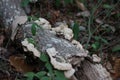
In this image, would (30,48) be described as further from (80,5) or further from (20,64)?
(80,5)

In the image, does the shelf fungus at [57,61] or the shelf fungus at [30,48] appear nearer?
the shelf fungus at [57,61]

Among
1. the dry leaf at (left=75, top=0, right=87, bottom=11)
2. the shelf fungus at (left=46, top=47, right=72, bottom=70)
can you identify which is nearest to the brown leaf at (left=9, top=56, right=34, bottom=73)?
the shelf fungus at (left=46, top=47, right=72, bottom=70)

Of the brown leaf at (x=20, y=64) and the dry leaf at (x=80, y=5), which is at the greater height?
the dry leaf at (x=80, y=5)

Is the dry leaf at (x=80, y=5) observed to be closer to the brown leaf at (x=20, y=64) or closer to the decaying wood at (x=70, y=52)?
the decaying wood at (x=70, y=52)

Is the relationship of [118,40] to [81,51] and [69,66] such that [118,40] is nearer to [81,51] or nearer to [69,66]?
[81,51]

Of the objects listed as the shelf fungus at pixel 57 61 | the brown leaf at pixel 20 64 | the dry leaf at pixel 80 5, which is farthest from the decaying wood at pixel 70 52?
the dry leaf at pixel 80 5

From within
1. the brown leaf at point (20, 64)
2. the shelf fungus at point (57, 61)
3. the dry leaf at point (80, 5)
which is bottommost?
the brown leaf at point (20, 64)

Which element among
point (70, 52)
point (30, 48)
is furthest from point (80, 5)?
point (30, 48)

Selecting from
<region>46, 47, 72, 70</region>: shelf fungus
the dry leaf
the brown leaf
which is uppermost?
the dry leaf

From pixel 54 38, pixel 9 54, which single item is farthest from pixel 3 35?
pixel 54 38

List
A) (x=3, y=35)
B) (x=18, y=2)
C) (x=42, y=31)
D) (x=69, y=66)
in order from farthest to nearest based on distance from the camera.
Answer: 1. (x=18, y=2)
2. (x=3, y=35)
3. (x=42, y=31)
4. (x=69, y=66)

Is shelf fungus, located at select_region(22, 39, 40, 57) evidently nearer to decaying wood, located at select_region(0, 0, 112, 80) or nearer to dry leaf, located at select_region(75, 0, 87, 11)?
decaying wood, located at select_region(0, 0, 112, 80)
